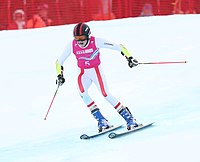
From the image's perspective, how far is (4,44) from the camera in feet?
46.2

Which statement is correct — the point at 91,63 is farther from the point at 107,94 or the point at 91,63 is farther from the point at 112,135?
the point at 112,135

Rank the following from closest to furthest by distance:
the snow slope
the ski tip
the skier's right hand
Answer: the snow slope, the ski tip, the skier's right hand

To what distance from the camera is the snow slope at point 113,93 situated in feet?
27.5

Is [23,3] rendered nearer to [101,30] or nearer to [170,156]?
[101,30]

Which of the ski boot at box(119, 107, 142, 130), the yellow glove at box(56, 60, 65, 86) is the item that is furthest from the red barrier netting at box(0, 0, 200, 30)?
the ski boot at box(119, 107, 142, 130)

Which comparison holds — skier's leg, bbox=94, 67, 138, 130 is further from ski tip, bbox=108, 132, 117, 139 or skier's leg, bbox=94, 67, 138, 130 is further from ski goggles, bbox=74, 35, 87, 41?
ski goggles, bbox=74, 35, 87, 41

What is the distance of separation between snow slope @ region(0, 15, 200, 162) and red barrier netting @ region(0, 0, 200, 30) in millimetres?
251

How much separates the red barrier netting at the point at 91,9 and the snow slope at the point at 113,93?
251 mm

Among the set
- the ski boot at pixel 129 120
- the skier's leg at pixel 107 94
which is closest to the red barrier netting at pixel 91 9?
the skier's leg at pixel 107 94

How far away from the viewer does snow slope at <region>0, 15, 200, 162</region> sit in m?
8.39

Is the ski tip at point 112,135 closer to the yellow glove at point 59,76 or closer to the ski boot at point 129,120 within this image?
Result: the ski boot at point 129,120

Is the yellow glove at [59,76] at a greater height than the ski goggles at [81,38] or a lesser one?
lesser

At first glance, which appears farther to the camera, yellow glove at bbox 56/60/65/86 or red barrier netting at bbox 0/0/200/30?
red barrier netting at bbox 0/0/200/30

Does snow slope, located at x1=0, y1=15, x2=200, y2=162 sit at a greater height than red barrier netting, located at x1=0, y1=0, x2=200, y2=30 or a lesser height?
lesser
